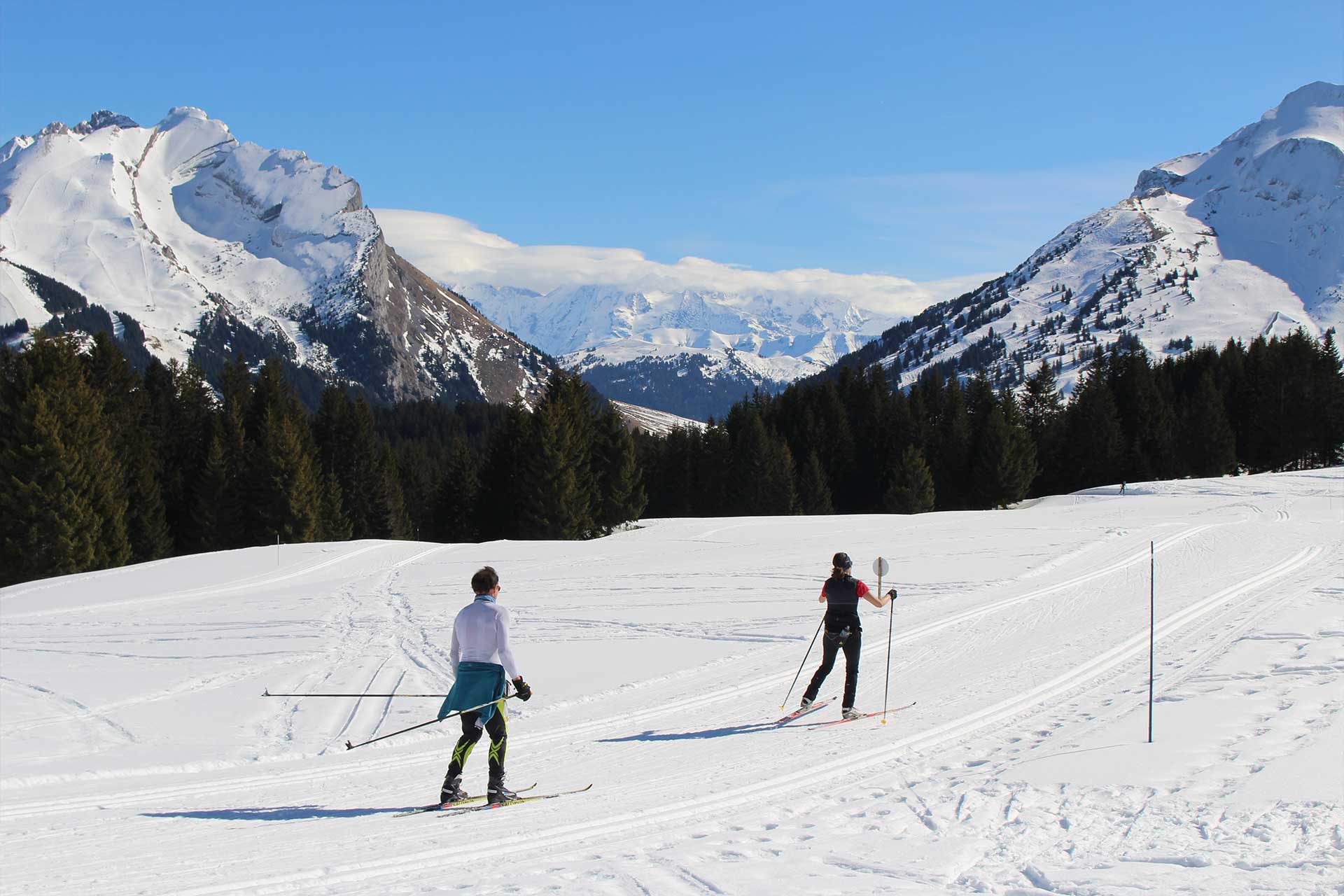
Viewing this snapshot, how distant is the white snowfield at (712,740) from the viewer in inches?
259

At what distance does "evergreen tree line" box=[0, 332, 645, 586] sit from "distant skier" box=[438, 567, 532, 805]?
37204mm

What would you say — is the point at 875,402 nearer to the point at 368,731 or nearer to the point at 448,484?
the point at 448,484

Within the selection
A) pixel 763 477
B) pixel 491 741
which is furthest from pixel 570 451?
pixel 491 741

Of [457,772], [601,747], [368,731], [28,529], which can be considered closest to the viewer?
[457,772]

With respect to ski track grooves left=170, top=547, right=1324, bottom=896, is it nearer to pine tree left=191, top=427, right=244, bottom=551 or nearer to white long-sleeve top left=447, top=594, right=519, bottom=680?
white long-sleeve top left=447, top=594, right=519, bottom=680

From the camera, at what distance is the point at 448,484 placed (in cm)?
6688

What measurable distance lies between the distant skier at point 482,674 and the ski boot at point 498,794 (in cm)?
3

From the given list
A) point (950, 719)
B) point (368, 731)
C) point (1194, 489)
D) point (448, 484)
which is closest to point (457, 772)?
point (368, 731)

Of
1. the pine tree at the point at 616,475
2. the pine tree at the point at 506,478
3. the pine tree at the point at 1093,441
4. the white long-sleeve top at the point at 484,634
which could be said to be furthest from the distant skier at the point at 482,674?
the pine tree at the point at 1093,441

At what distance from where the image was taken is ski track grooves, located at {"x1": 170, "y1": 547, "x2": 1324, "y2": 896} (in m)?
6.50

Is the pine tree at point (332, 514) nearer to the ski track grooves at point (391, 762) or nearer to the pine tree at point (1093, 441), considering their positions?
the ski track grooves at point (391, 762)

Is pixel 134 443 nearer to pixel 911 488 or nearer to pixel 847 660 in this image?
pixel 911 488

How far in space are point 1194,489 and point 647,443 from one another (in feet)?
167

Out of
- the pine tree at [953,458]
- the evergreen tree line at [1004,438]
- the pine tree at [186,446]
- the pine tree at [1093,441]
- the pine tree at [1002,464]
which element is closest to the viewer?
the pine tree at [186,446]
